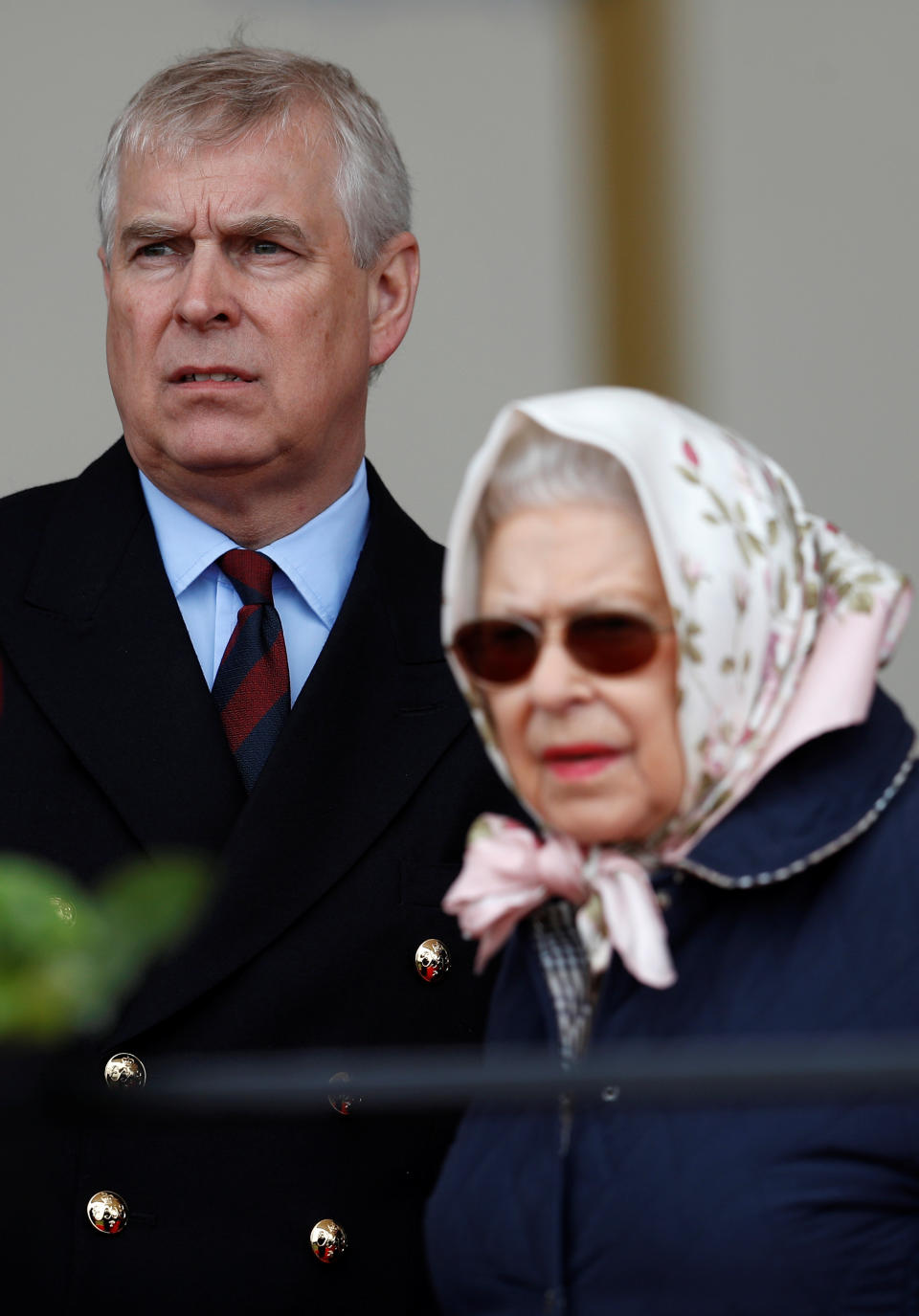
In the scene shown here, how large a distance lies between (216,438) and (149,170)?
0.28 m

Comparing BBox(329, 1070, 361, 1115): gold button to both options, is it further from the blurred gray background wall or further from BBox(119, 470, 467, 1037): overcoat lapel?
the blurred gray background wall

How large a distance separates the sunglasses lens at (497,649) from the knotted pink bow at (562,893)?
115 mm

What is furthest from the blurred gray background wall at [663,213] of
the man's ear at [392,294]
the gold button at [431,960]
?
the gold button at [431,960]

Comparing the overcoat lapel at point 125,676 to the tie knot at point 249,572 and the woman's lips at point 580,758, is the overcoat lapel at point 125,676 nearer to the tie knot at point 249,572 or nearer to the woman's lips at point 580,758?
the tie knot at point 249,572

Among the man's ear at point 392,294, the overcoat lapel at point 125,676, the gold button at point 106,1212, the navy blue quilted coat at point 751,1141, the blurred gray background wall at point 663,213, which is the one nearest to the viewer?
the navy blue quilted coat at point 751,1141

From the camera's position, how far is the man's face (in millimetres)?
2020

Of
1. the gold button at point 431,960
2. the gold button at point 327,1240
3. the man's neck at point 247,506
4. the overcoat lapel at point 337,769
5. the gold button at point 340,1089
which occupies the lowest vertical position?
the gold button at point 327,1240

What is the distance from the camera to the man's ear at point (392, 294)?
2254 millimetres

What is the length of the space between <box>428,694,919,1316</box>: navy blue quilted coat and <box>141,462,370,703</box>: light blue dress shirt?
62cm

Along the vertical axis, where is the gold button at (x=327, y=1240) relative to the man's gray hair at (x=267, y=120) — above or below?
below

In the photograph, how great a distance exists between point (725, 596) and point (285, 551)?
0.79 m

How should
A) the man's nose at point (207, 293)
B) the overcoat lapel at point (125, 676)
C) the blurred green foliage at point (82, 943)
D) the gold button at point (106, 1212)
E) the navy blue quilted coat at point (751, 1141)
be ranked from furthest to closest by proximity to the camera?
1. the man's nose at point (207, 293)
2. the overcoat lapel at point (125, 676)
3. the gold button at point (106, 1212)
4. the navy blue quilted coat at point (751, 1141)
5. the blurred green foliage at point (82, 943)

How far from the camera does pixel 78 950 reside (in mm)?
833

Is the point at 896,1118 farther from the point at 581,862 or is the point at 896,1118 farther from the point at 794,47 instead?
the point at 794,47
